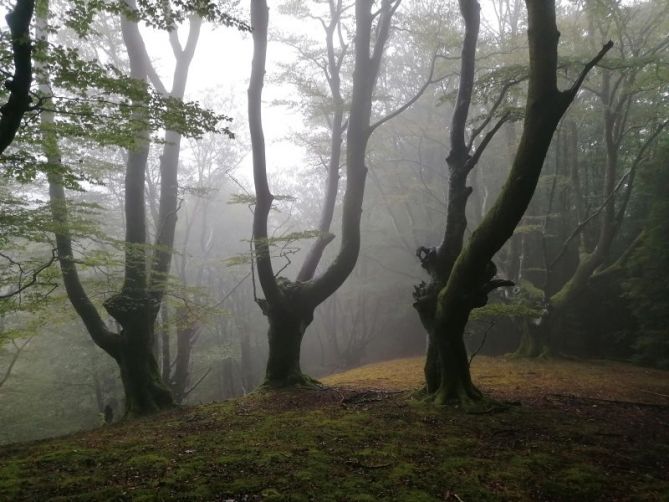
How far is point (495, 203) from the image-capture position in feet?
15.0

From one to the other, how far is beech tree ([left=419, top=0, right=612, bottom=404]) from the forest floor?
61 cm

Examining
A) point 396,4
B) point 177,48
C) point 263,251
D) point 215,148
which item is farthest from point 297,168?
point 263,251

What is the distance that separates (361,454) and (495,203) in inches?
116

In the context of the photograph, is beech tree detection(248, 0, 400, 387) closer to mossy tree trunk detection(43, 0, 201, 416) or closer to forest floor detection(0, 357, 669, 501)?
forest floor detection(0, 357, 669, 501)

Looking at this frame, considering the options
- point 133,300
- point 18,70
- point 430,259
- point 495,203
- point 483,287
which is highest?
point 18,70

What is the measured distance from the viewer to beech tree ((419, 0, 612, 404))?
13.1 ft

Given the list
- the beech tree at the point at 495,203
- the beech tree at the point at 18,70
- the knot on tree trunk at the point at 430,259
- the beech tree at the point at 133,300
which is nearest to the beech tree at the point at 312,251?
the beech tree at the point at 133,300

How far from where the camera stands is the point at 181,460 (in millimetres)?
3393

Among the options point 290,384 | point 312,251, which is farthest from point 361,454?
point 312,251

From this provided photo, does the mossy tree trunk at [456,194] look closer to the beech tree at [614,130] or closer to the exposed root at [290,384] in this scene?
the exposed root at [290,384]

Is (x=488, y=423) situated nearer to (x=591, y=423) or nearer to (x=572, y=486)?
(x=591, y=423)

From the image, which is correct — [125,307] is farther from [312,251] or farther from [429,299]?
[429,299]

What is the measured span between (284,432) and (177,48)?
9.03 metres

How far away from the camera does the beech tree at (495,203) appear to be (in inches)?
157
